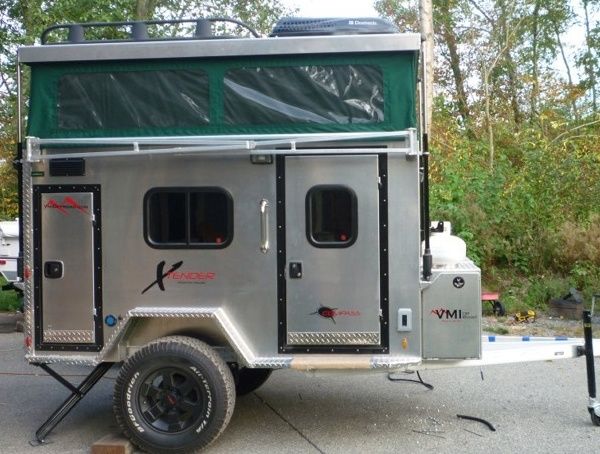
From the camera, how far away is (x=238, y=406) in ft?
22.6

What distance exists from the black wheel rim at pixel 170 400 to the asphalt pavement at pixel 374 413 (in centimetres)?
34

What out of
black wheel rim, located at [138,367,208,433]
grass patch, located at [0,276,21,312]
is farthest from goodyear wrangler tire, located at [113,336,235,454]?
grass patch, located at [0,276,21,312]

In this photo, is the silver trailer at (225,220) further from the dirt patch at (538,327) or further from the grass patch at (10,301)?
the grass patch at (10,301)

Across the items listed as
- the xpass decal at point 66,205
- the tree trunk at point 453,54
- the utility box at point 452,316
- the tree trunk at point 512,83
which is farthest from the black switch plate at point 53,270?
the tree trunk at point 512,83

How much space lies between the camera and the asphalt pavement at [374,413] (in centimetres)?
579

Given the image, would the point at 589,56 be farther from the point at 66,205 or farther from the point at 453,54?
the point at 66,205

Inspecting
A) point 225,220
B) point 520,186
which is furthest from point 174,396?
point 520,186

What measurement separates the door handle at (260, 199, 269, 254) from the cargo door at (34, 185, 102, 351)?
4.09ft

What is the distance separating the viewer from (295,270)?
5535 mm

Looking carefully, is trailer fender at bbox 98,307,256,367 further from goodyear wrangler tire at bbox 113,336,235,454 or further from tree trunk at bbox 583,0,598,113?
tree trunk at bbox 583,0,598,113

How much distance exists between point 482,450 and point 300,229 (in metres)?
2.11

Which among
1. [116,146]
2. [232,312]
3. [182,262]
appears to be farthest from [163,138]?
[232,312]

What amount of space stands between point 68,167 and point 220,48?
146 cm

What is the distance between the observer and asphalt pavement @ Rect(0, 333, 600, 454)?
5785 mm
